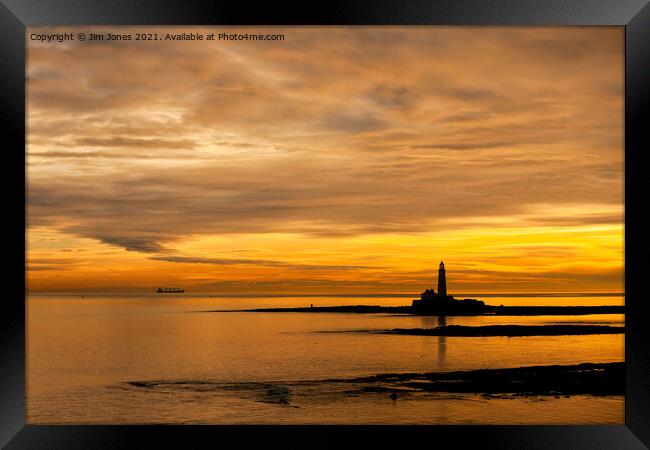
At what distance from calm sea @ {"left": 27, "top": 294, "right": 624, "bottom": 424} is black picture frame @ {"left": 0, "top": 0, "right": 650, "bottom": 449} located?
5.06 feet

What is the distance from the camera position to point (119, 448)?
4129 millimetres

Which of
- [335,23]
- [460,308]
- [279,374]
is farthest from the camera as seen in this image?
[460,308]

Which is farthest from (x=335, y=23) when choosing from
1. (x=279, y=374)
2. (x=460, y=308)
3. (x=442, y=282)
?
(x=460, y=308)

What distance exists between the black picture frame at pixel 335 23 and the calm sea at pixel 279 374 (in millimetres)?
1543

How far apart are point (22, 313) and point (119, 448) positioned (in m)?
1.05

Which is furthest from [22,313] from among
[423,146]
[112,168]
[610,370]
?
[610,370]


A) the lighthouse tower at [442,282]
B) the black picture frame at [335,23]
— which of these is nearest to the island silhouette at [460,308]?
the lighthouse tower at [442,282]

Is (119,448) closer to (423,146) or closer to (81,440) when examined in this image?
(81,440)

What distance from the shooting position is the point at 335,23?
13.5 feet

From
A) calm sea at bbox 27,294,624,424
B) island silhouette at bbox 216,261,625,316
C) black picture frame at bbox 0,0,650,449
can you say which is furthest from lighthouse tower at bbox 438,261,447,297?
black picture frame at bbox 0,0,650,449

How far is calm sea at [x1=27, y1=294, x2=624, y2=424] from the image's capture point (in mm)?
14125

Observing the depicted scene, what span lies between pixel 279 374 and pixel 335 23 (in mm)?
19283

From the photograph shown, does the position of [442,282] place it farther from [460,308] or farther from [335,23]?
[335,23]

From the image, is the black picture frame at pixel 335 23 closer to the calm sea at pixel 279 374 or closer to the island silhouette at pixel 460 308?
the calm sea at pixel 279 374
